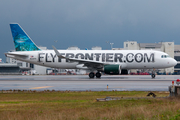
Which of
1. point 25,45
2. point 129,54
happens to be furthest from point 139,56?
point 25,45

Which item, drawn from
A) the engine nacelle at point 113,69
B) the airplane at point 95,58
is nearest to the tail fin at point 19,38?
the airplane at point 95,58

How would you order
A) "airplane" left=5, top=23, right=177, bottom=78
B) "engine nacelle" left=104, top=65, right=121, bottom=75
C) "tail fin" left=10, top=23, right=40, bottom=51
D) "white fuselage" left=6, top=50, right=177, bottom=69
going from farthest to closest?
"tail fin" left=10, top=23, right=40, bottom=51, "white fuselage" left=6, top=50, right=177, bottom=69, "airplane" left=5, top=23, right=177, bottom=78, "engine nacelle" left=104, top=65, right=121, bottom=75

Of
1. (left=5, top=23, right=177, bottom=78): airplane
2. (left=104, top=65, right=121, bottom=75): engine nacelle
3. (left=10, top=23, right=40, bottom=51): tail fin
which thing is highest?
(left=10, top=23, right=40, bottom=51): tail fin

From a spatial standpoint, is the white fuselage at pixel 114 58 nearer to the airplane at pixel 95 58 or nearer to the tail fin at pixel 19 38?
the airplane at pixel 95 58

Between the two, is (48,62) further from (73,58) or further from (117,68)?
(117,68)

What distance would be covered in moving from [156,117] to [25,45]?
39.6 m

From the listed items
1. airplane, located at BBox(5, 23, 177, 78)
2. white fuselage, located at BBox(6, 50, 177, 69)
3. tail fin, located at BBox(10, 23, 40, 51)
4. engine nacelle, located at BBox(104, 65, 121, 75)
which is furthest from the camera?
tail fin, located at BBox(10, 23, 40, 51)

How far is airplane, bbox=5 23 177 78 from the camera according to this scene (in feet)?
141

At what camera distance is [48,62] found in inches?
1802

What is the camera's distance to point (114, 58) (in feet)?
144

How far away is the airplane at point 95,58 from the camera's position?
43031 millimetres

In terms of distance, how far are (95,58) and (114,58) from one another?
3167 millimetres

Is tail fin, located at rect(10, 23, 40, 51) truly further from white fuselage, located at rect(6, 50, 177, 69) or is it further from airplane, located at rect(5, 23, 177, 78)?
white fuselage, located at rect(6, 50, 177, 69)

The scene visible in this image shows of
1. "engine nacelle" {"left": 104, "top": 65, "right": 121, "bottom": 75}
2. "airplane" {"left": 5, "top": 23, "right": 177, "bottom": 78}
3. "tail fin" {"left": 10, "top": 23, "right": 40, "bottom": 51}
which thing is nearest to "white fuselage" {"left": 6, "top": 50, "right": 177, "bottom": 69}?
"airplane" {"left": 5, "top": 23, "right": 177, "bottom": 78}
